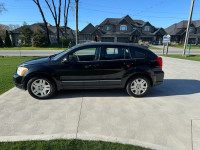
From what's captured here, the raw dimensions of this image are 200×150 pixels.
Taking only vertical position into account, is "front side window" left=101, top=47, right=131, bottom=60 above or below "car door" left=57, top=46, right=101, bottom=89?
above

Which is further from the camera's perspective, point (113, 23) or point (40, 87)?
point (113, 23)

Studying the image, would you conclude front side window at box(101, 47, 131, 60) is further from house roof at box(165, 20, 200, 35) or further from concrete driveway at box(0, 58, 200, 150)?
house roof at box(165, 20, 200, 35)

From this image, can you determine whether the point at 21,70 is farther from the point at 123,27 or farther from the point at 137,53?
the point at 123,27

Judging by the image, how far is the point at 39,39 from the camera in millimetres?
28531

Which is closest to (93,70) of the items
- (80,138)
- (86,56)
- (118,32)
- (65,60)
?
(86,56)

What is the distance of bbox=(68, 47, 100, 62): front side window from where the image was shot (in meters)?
3.83

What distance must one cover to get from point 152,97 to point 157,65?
1013 millimetres

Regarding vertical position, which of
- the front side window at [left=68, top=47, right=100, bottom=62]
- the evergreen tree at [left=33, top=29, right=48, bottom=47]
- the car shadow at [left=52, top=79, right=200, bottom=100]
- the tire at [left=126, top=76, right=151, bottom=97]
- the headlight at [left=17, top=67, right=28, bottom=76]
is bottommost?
the car shadow at [left=52, top=79, right=200, bottom=100]

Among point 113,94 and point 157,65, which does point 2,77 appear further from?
point 157,65

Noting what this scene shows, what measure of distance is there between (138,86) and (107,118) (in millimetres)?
1612

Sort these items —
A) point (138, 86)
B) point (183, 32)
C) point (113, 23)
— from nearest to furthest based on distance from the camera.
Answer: point (138, 86), point (113, 23), point (183, 32)

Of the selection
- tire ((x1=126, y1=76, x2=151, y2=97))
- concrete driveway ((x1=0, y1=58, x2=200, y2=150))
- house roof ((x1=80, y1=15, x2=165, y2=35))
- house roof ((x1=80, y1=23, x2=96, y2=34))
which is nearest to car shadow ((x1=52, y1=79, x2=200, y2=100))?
concrete driveway ((x1=0, y1=58, x2=200, y2=150))

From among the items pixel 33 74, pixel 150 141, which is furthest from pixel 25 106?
pixel 150 141

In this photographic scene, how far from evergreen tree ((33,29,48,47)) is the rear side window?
29038mm
